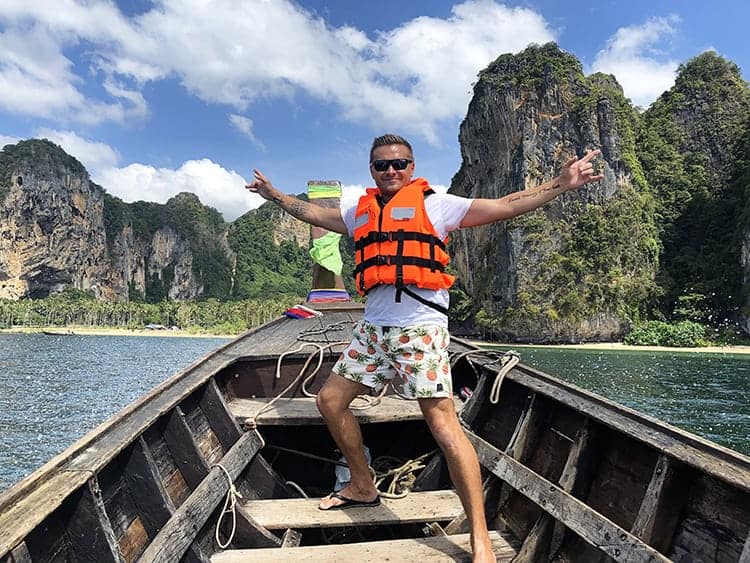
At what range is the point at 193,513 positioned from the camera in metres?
2.02

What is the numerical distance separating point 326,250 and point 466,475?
4257 mm

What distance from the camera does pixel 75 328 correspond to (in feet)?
247

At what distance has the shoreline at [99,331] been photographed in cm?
7044

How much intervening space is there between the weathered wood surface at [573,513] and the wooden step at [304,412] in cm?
53

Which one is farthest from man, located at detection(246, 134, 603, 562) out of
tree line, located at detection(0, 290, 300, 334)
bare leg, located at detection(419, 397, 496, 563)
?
tree line, located at detection(0, 290, 300, 334)

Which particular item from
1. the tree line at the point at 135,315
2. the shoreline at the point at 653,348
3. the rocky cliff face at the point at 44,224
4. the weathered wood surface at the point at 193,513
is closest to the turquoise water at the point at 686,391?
the shoreline at the point at 653,348

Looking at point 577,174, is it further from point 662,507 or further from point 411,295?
point 662,507

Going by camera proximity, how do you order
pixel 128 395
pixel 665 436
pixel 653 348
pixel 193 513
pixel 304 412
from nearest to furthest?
pixel 665 436 → pixel 193 513 → pixel 304 412 → pixel 128 395 → pixel 653 348

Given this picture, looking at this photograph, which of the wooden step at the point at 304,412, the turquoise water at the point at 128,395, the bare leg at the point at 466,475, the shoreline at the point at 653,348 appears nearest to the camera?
the bare leg at the point at 466,475

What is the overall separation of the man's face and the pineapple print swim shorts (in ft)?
1.83

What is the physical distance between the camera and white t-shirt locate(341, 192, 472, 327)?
2.09 meters

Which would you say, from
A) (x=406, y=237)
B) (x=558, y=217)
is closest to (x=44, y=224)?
(x=558, y=217)

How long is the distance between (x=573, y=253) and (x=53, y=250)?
81056mm

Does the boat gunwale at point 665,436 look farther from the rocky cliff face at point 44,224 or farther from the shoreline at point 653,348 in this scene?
the rocky cliff face at point 44,224
